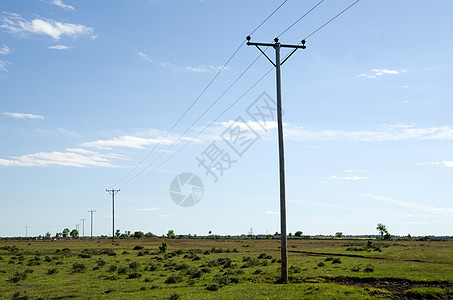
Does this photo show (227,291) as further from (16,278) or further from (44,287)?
(16,278)

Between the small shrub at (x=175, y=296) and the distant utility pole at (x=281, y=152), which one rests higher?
the distant utility pole at (x=281, y=152)

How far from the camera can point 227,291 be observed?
25875 millimetres

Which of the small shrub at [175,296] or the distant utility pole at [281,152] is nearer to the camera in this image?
the small shrub at [175,296]

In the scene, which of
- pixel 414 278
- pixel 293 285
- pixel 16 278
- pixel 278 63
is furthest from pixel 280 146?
pixel 16 278

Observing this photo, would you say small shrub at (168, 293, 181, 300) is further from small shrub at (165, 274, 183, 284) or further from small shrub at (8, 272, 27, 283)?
small shrub at (8, 272, 27, 283)

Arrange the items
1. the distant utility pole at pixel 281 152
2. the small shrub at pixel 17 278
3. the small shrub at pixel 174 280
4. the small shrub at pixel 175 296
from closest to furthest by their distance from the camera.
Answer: the small shrub at pixel 175 296 < the distant utility pole at pixel 281 152 < the small shrub at pixel 174 280 < the small shrub at pixel 17 278

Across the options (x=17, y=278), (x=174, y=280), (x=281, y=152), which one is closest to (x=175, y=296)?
(x=174, y=280)

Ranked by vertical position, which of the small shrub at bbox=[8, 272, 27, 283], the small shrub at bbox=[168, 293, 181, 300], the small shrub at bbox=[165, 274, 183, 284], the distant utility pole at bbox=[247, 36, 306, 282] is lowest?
the small shrub at bbox=[8, 272, 27, 283]

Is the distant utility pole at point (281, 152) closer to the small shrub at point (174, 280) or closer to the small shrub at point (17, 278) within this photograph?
the small shrub at point (174, 280)

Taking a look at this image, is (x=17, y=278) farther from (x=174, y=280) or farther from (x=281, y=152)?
(x=281, y=152)

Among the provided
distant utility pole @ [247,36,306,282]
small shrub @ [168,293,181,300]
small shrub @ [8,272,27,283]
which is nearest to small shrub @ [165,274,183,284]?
small shrub @ [168,293,181,300]

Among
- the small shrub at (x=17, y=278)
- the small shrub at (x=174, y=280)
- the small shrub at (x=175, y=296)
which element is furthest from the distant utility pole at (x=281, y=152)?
the small shrub at (x=17, y=278)

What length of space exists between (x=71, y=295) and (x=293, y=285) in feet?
52.5

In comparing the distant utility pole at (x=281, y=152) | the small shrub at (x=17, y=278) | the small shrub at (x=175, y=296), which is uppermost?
the distant utility pole at (x=281, y=152)
